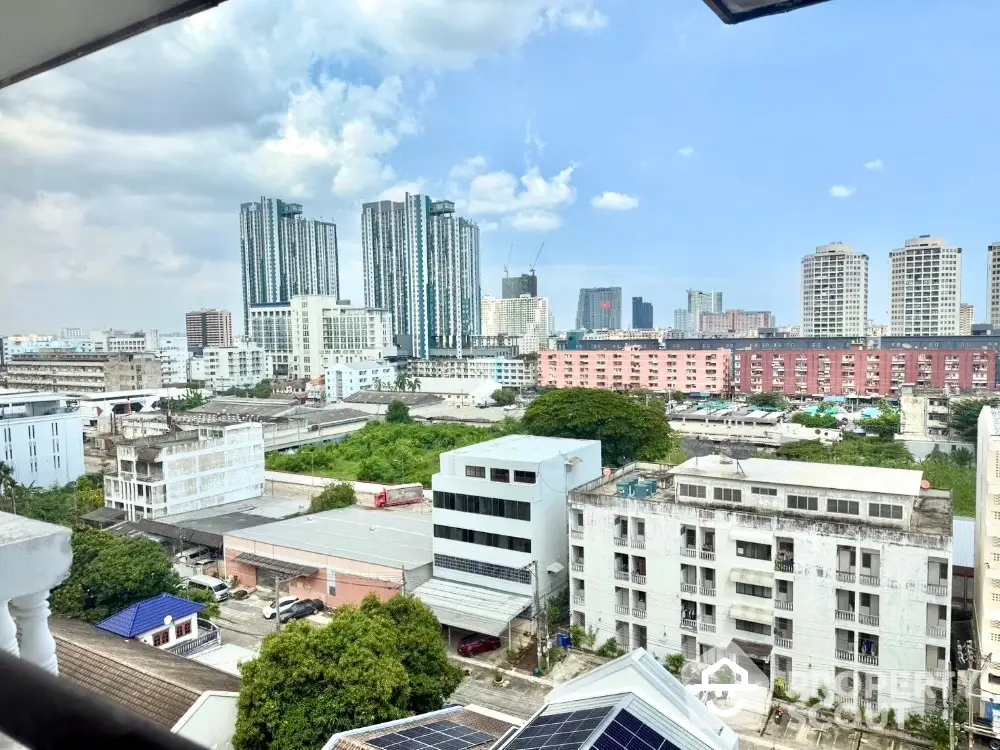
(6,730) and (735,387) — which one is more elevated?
(6,730)

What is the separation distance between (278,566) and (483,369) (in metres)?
19.0

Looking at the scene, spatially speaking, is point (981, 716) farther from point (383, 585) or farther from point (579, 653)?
point (383, 585)

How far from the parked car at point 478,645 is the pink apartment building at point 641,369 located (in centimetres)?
1584

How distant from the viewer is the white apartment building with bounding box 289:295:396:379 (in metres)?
27.1

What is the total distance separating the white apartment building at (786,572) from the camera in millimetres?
4906

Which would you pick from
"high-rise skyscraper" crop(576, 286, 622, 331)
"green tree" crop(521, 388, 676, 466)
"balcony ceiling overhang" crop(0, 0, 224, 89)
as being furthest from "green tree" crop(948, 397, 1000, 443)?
"high-rise skyscraper" crop(576, 286, 622, 331)

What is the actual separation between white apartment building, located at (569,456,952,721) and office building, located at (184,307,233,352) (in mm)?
36507

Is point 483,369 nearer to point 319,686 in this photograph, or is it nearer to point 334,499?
point 334,499

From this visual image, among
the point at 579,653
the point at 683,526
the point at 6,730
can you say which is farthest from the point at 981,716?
the point at 6,730

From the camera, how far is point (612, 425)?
10570mm

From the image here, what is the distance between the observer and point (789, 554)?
5.34 m

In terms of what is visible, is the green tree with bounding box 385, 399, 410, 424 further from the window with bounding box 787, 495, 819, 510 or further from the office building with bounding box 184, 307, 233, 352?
the office building with bounding box 184, 307, 233, 352

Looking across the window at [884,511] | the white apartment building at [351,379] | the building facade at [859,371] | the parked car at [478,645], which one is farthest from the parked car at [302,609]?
the building facade at [859,371]

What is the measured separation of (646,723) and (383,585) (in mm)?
Answer: 4323
